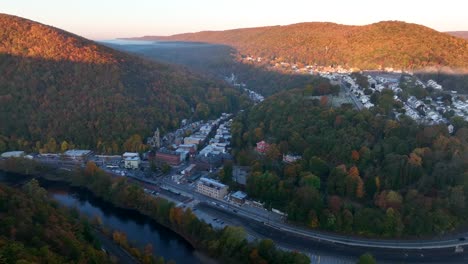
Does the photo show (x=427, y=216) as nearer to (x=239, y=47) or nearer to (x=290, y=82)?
(x=290, y=82)

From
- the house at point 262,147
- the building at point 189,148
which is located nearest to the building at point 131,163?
the building at point 189,148

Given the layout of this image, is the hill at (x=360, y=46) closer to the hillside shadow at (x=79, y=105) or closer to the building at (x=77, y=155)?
the hillside shadow at (x=79, y=105)

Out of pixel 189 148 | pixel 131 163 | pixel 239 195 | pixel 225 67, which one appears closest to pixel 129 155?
pixel 131 163

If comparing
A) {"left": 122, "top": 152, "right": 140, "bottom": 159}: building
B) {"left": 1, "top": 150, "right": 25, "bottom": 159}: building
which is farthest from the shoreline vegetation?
{"left": 122, "top": 152, "right": 140, "bottom": 159}: building

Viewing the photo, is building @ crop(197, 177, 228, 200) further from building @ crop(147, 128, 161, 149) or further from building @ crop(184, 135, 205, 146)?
building @ crop(147, 128, 161, 149)

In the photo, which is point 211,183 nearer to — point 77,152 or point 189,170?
point 189,170

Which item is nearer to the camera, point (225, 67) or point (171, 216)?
point (171, 216)

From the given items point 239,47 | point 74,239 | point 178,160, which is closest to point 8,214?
point 74,239

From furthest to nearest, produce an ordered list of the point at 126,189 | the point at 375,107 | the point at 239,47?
1. the point at 239,47
2. the point at 375,107
3. the point at 126,189
